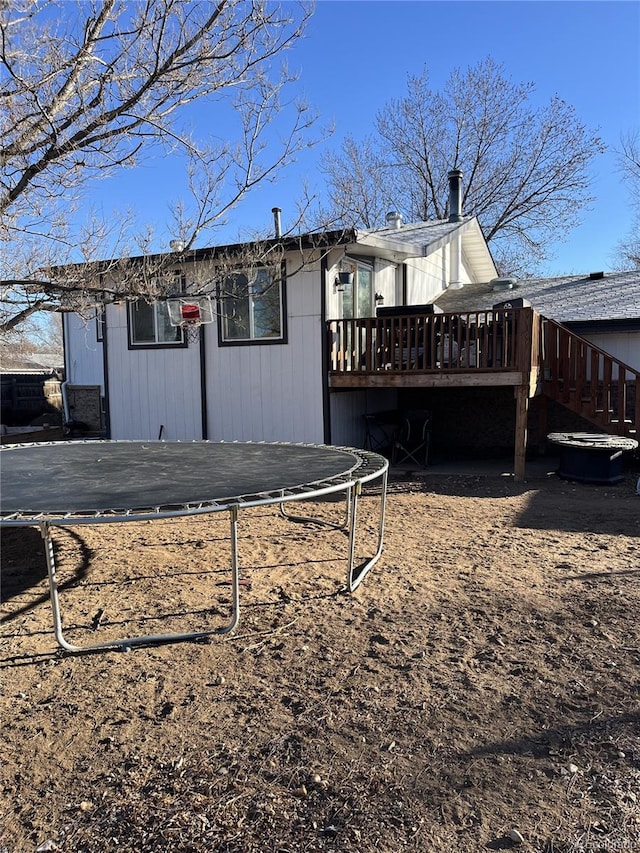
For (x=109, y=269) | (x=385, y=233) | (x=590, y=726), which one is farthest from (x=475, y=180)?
(x=590, y=726)

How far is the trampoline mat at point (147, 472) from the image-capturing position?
11.7ft

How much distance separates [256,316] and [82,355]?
7.73 meters

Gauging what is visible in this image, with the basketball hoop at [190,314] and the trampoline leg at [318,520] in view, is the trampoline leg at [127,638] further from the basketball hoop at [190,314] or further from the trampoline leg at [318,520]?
the basketball hoop at [190,314]

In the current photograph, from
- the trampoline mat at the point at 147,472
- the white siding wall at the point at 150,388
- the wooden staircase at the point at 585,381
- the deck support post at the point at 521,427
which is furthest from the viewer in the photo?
the white siding wall at the point at 150,388

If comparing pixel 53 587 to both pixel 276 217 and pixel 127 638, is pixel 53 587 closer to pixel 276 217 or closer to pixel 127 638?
pixel 127 638

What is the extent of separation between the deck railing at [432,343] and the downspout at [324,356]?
82 mm

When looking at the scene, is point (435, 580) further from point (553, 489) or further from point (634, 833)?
point (553, 489)

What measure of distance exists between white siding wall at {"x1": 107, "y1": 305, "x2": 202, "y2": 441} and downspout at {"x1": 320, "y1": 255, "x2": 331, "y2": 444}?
2371 millimetres

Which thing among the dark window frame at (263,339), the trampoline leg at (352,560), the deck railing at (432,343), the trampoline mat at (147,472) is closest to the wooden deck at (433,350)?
the deck railing at (432,343)

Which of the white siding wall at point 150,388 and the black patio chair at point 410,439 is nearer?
the black patio chair at point 410,439

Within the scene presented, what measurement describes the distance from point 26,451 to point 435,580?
411 centimetres

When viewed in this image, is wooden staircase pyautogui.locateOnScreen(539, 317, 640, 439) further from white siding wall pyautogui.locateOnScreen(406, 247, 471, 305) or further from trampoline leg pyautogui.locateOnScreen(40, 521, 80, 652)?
trampoline leg pyautogui.locateOnScreen(40, 521, 80, 652)

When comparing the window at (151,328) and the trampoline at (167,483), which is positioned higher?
the window at (151,328)

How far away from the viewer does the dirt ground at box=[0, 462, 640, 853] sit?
198cm
